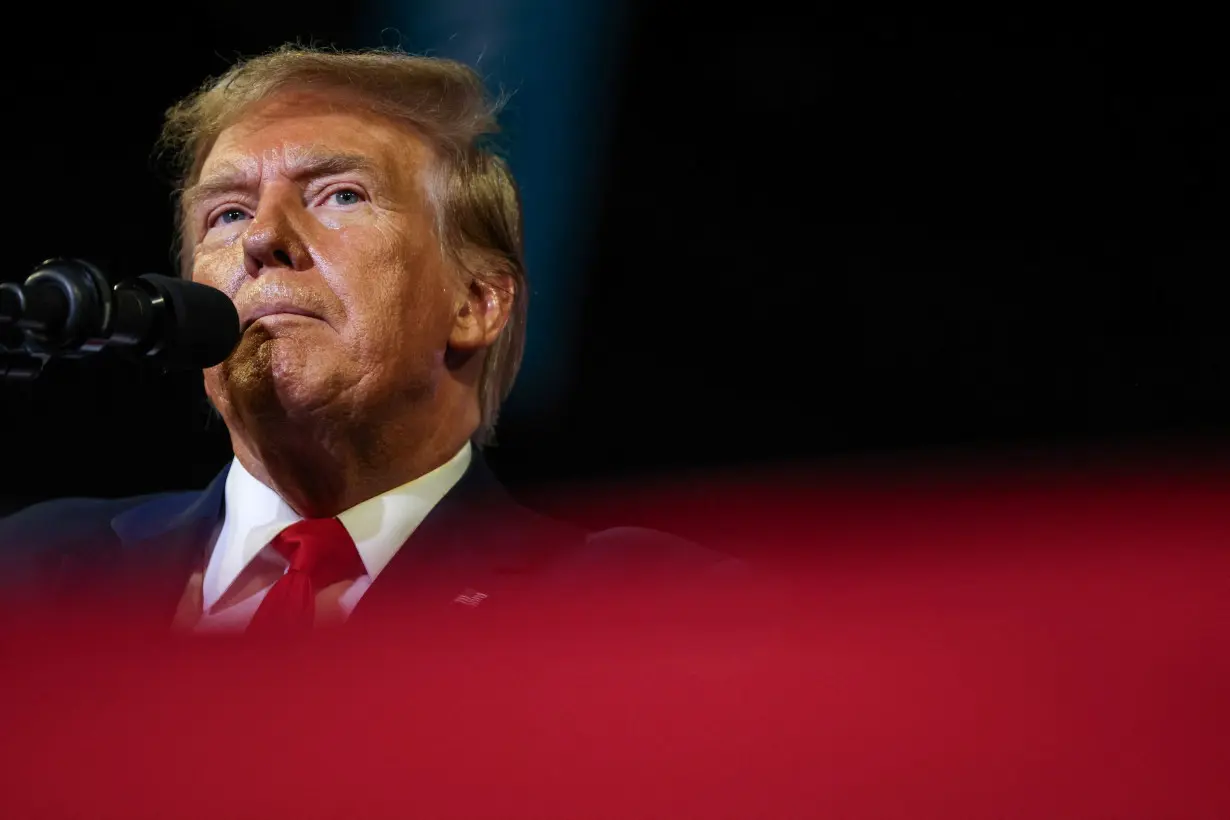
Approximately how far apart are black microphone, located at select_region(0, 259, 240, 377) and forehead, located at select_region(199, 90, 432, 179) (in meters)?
0.46

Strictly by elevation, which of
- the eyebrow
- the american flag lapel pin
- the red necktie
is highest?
the eyebrow

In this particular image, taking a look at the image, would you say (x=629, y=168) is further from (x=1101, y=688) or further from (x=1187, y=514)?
(x=1101, y=688)

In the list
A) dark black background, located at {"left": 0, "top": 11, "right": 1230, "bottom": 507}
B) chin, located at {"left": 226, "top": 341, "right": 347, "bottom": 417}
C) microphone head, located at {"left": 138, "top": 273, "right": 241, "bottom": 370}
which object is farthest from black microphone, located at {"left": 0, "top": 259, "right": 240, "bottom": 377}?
dark black background, located at {"left": 0, "top": 11, "right": 1230, "bottom": 507}

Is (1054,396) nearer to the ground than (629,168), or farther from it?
nearer to the ground

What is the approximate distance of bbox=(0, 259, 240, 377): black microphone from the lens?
3.68 feet

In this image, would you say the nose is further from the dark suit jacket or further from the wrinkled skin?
the dark suit jacket

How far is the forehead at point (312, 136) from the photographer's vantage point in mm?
1788

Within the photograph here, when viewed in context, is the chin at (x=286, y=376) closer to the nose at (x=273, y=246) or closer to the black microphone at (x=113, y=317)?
the nose at (x=273, y=246)

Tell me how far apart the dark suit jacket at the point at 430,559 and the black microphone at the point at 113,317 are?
46 centimetres

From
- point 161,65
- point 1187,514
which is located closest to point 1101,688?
point 1187,514

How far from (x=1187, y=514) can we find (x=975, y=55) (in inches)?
35.0

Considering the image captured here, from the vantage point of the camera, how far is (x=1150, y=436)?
1.71 metres

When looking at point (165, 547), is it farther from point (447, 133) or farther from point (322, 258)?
point (447, 133)

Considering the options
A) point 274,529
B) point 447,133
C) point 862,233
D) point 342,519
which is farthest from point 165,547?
point 862,233
